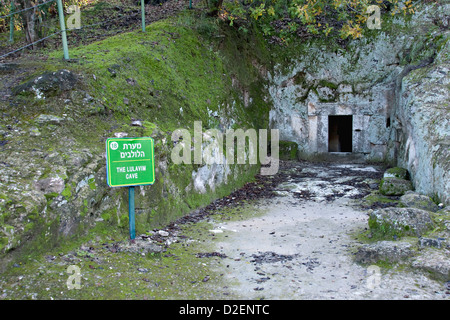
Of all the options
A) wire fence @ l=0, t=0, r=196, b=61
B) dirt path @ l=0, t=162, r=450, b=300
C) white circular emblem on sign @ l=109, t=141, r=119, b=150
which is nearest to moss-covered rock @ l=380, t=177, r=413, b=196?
dirt path @ l=0, t=162, r=450, b=300

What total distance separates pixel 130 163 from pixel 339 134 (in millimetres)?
16075

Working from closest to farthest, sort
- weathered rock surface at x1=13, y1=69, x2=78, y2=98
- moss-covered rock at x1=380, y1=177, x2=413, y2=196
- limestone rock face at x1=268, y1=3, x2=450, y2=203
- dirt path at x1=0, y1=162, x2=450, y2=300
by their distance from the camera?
dirt path at x1=0, y1=162, x2=450, y2=300
weathered rock surface at x1=13, y1=69, x2=78, y2=98
moss-covered rock at x1=380, y1=177, x2=413, y2=196
limestone rock face at x1=268, y1=3, x2=450, y2=203

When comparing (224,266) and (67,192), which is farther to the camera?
(224,266)

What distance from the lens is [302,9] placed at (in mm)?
8078

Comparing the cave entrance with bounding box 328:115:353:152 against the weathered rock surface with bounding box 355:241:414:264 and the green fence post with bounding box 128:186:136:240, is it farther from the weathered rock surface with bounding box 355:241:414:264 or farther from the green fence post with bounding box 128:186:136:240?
the green fence post with bounding box 128:186:136:240

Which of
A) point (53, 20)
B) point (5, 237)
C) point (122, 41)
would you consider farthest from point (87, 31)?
point (5, 237)

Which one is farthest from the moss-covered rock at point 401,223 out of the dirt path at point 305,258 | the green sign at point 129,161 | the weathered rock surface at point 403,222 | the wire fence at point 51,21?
the wire fence at point 51,21

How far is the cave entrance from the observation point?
1894 cm

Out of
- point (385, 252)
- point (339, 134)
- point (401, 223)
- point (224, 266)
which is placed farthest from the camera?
point (339, 134)

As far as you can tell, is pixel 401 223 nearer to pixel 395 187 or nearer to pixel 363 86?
pixel 395 187

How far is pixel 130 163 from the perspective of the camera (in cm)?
484

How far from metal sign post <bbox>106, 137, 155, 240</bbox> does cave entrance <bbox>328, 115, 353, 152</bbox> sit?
15.4 metres

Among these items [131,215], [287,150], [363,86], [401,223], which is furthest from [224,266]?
[363,86]

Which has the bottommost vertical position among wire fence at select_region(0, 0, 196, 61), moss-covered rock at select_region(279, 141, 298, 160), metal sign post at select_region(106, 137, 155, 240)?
moss-covered rock at select_region(279, 141, 298, 160)
